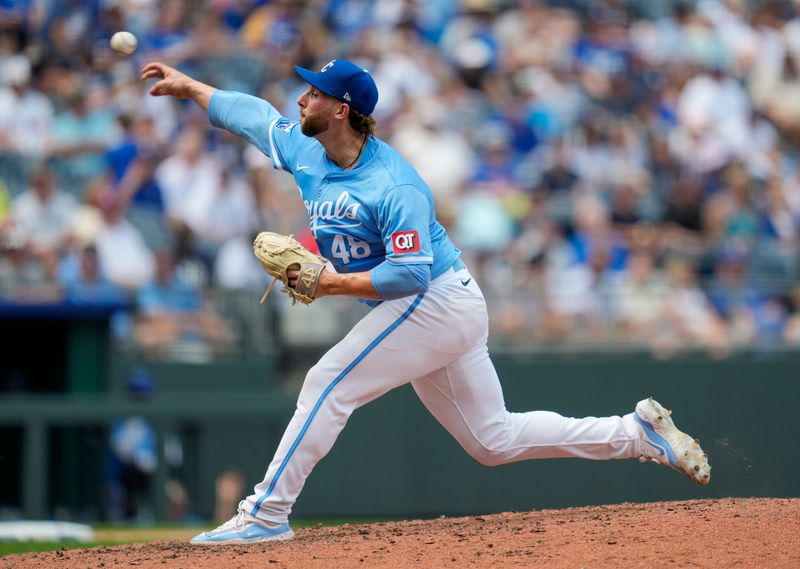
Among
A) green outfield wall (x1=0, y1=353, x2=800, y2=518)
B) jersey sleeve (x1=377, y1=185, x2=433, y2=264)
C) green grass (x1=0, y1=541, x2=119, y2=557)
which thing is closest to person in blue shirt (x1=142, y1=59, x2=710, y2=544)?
jersey sleeve (x1=377, y1=185, x2=433, y2=264)

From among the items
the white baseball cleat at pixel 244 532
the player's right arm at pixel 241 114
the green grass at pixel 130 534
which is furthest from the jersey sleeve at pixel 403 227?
the green grass at pixel 130 534

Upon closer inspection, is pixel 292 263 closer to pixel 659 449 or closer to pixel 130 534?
pixel 659 449

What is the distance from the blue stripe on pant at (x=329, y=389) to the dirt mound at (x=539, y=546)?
246 millimetres

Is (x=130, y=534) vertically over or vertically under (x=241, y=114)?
under

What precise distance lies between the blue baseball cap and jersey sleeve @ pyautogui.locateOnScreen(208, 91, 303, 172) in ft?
1.26

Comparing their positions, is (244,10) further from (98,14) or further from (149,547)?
(149,547)

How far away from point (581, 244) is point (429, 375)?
5.56 metres

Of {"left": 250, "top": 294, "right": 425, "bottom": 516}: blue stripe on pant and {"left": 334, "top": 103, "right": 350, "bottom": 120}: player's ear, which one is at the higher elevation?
{"left": 334, "top": 103, "right": 350, "bottom": 120}: player's ear

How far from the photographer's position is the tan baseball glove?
540cm

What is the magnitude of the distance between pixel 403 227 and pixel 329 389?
79cm

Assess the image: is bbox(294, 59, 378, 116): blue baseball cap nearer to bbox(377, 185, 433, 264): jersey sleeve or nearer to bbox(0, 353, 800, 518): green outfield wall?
bbox(377, 185, 433, 264): jersey sleeve

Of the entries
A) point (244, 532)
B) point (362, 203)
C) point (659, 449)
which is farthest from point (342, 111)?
point (659, 449)

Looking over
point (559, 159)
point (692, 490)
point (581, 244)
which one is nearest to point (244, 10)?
point (559, 159)

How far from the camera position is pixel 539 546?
5.24 meters
